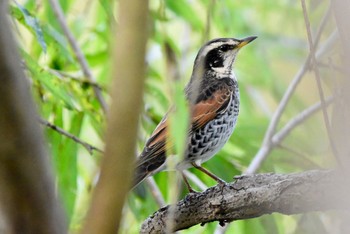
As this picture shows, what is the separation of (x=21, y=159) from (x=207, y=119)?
3.13 m

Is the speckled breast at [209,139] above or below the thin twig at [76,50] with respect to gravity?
below

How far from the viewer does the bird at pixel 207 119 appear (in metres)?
3.72

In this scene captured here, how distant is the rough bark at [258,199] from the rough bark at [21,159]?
4.54 ft

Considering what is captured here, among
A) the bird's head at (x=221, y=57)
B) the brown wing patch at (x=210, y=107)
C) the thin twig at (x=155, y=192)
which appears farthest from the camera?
the bird's head at (x=221, y=57)

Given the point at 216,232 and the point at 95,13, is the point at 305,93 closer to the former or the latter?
the point at 95,13

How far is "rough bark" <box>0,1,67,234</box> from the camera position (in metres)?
1.01

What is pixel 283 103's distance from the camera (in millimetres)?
4328

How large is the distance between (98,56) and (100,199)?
13.5ft

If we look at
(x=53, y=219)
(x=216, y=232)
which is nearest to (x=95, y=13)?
(x=216, y=232)

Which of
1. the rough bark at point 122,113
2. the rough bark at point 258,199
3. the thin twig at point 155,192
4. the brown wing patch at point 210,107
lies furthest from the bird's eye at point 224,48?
the rough bark at point 122,113

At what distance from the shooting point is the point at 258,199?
275cm

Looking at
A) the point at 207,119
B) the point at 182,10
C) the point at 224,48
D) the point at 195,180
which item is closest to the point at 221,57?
the point at 224,48

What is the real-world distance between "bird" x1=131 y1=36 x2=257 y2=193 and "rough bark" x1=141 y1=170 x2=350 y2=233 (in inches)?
14.8

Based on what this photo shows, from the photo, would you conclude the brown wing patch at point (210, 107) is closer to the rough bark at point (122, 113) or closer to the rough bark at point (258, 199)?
the rough bark at point (258, 199)
